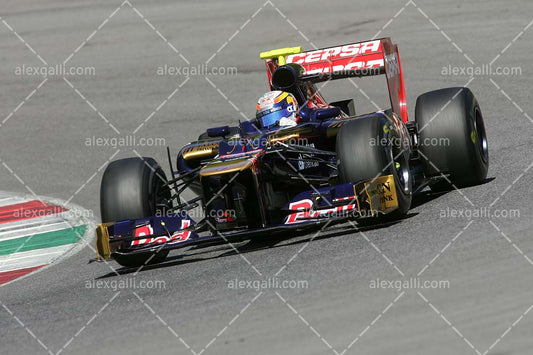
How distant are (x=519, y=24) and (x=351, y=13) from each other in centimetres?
409

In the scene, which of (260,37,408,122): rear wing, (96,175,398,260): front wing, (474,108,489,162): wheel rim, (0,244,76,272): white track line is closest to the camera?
(96,175,398,260): front wing

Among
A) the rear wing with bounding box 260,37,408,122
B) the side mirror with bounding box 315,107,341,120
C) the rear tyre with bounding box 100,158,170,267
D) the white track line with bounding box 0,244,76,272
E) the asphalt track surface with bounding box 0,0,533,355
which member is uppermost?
the rear wing with bounding box 260,37,408,122

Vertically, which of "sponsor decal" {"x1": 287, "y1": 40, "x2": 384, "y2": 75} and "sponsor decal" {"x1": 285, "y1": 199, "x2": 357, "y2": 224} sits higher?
"sponsor decal" {"x1": 287, "y1": 40, "x2": 384, "y2": 75}

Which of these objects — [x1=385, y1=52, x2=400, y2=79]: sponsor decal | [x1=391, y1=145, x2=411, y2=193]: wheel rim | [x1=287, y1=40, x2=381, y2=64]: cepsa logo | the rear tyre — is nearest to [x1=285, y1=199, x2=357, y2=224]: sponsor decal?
[x1=391, y1=145, x2=411, y2=193]: wheel rim

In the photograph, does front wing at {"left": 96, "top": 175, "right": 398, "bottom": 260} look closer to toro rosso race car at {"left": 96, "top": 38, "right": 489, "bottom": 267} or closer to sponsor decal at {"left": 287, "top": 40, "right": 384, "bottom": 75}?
toro rosso race car at {"left": 96, "top": 38, "right": 489, "bottom": 267}

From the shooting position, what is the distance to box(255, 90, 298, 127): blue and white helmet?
34.0 feet

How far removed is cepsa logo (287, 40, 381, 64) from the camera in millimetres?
11344

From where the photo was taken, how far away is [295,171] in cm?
964

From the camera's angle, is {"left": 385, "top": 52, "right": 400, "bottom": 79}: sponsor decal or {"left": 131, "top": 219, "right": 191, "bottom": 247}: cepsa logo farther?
{"left": 385, "top": 52, "right": 400, "bottom": 79}: sponsor decal

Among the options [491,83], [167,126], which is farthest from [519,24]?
[167,126]

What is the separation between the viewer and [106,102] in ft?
63.0

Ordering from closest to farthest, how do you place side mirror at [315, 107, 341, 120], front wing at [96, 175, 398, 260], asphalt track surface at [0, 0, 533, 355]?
asphalt track surface at [0, 0, 533, 355] < front wing at [96, 175, 398, 260] < side mirror at [315, 107, 341, 120]

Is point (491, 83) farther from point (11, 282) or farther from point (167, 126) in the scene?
point (11, 282)

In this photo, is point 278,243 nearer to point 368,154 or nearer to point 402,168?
point 368,154
